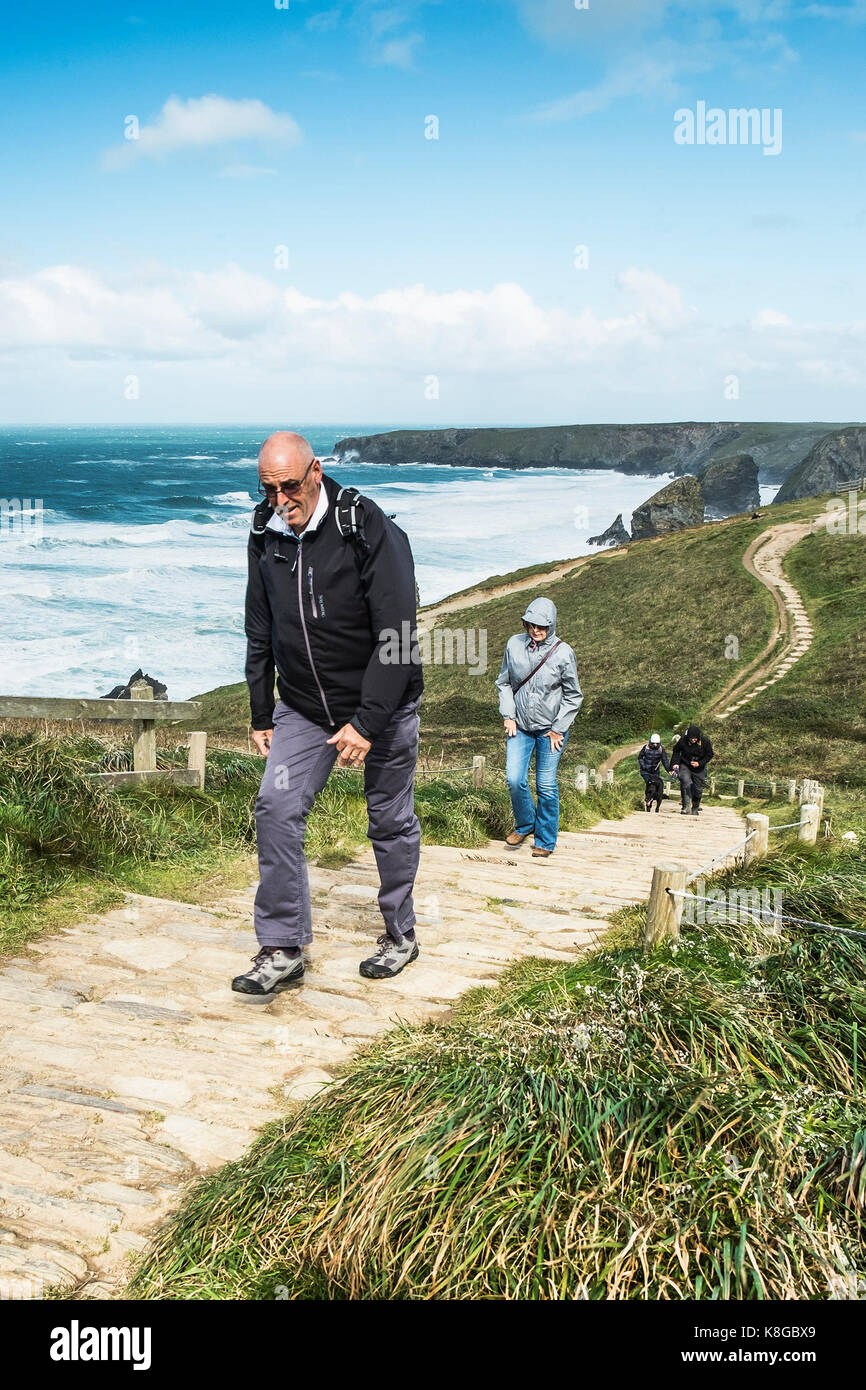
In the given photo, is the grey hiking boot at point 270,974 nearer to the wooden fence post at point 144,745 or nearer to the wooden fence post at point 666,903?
the wooden fence post at point 666,903

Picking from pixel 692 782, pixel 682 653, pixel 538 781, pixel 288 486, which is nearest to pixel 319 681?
pixel 288 486

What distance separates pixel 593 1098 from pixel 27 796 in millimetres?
3552

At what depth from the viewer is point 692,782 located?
15.0 meters

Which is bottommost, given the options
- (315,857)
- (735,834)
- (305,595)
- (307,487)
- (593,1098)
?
(735,834)

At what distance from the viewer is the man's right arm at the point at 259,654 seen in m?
3.79

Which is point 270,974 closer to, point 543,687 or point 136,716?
point 136,716

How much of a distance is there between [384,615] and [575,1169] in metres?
1.92

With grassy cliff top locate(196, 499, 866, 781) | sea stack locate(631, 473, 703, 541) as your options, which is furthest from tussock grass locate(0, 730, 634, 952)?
sea stack locate(631, 473, 703, 541)

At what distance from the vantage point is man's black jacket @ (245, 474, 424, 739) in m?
3.45

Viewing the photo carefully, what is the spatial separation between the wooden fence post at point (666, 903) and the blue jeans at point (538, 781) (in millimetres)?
3094

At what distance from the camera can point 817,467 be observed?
105438mm

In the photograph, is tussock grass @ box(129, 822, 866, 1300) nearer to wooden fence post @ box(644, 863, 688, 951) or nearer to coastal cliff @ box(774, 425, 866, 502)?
wooden fence post @ box(644, 863, 688, 951)

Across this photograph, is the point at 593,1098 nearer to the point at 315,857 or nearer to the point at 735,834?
the point at 315,857
